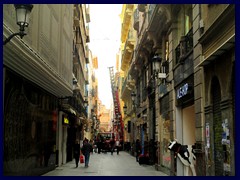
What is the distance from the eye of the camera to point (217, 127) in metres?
8.97

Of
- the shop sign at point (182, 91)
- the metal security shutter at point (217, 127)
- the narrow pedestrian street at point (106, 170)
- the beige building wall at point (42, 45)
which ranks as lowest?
the narrow pedestrian street at point (106, 170)

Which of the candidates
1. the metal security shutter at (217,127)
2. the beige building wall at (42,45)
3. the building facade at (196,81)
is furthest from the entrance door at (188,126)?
the beige building wall at (42,45)

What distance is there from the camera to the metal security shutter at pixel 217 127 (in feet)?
28.5

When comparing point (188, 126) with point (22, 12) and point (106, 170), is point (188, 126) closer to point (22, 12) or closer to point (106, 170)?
point (106, 170)

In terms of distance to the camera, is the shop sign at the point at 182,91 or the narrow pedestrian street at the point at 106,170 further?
the narrow pedestrian street at the point at 106,170

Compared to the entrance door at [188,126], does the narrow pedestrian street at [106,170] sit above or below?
below

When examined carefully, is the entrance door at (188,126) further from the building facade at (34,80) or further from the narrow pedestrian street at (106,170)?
the building facade at (34,80)

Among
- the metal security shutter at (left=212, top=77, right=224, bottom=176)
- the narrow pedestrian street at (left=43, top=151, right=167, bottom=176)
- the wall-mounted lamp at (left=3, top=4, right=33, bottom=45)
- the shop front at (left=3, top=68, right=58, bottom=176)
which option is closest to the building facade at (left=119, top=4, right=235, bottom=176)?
the metal security shutter at (left=212, top=77, right=224, bottom=176)

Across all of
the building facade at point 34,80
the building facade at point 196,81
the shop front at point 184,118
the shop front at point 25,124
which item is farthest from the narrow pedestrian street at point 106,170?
the shop front at point 184,118

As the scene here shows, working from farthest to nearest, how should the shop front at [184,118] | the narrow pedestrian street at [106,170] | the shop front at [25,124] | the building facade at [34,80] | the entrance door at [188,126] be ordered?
1. the entrance door at [188,126]
2. the shop front at [184,118]
3. the narrow pedestrian street at [106,170]
4. the shop front at [25,124]
5. the building facade at [34,80]

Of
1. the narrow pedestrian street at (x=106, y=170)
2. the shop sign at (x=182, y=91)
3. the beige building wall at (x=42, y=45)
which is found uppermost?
the beige building wall at (x=42, y=45)

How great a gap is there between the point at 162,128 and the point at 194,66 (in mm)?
5343

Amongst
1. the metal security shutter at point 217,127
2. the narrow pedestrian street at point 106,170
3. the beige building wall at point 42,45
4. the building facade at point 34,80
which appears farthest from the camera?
the narrow pedestrian street at point 106,170

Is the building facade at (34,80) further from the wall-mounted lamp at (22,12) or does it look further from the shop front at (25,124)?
the wall-mounted lamp at (22,12)
